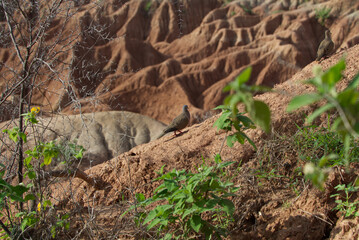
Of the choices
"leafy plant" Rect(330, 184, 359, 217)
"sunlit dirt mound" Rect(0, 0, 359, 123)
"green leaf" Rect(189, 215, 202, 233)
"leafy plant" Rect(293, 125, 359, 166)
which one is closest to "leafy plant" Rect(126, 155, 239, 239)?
"green leaf" Rect(189, 215, 202, 233)

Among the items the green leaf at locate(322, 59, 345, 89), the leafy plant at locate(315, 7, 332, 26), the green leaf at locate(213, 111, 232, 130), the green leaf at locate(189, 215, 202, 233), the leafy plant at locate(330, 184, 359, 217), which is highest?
the leafy plant at locate(315, 7, 332, 26)

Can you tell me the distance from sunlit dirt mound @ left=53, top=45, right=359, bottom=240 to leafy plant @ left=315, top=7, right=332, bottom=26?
24.5 metres

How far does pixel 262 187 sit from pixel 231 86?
2.44 meters

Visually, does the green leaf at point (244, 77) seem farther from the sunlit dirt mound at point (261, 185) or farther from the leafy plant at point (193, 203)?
the leafy plant at point (193, 203)

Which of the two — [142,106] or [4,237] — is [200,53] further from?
[4,237]

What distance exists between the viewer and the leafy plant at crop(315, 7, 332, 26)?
27.0 m

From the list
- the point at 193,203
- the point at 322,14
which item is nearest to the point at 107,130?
the point at 193,203

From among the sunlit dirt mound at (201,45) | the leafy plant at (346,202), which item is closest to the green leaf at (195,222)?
the leafy plant at (346,202)

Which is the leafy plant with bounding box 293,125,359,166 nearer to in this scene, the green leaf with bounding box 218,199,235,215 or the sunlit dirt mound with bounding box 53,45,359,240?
the sunlit dirt mound with bounding box 53,45,359,240

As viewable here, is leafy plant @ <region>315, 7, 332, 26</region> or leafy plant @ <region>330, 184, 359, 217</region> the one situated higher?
leafy plant @ <region>315, 7, 332, 26</region>

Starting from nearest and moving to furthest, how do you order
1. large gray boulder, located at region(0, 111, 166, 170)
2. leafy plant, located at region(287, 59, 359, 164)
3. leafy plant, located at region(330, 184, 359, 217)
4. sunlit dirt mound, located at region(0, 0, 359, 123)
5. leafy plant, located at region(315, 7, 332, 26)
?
leafy plant, located at region(287, 59, 359, 164) < leafy plant, located at region(330, 184, 359, 217) < large gray boulder, located at region(0, 111, 166, 170) < sunlit dirt mound, located at region(0, 0, 359, 123) < leafy plant, located at region(315, 7, 332, 26)

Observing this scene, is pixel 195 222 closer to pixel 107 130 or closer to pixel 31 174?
pixel 31 174

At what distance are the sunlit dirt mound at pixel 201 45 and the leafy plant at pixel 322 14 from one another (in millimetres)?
213

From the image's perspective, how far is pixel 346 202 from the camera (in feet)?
9.13
